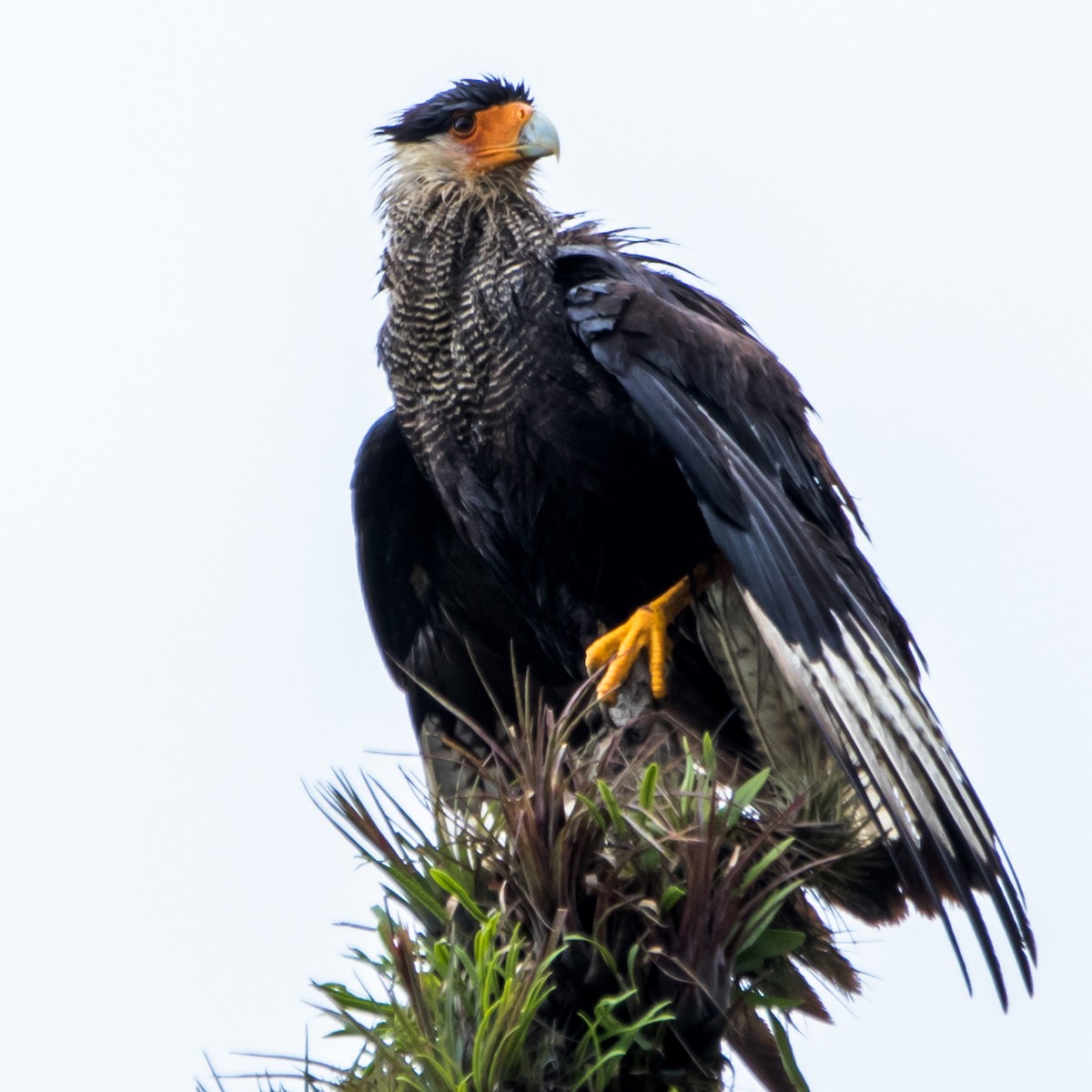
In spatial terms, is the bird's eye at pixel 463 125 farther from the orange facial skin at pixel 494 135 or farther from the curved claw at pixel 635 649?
the curved claw at pixel 635 649

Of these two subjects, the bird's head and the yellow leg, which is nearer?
the yellow leg

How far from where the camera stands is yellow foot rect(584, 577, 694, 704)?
3898 millimetres

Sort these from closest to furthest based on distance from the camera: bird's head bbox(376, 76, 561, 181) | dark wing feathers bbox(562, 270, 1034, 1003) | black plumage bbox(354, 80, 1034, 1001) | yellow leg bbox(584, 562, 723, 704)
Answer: dark wing feathers bbox(562, 270, 1034, 1003) → black plumage bbox(354, 80, 1034, 1001) → yellow leg bbox(584, 562, 723, 704) → bird's head bbox(376, 76, 561, 181)

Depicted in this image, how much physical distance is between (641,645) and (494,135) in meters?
1.65

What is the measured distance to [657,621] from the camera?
4.02m

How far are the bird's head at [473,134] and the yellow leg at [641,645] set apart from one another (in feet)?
4.56

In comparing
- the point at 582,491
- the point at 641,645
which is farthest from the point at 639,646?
the point at 582,491

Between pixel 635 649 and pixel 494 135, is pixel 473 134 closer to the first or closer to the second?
pixel 494 135

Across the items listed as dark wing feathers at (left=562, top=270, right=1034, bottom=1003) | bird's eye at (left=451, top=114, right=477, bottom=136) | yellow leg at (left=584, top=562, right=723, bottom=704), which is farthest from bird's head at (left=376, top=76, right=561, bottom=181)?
yellow leg at (left=584, top=562, right=723, bottom=704)

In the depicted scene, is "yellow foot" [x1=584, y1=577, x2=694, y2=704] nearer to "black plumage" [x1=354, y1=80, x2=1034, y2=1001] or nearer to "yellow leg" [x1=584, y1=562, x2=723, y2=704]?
"yellow leg" [x1=584, y1=562, x2=723, y2=704]

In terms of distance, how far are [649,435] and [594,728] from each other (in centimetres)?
73

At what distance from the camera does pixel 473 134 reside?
15.7 feet

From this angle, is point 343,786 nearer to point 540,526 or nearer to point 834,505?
point 540,526

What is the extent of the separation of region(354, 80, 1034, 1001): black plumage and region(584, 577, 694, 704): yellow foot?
190 mm
